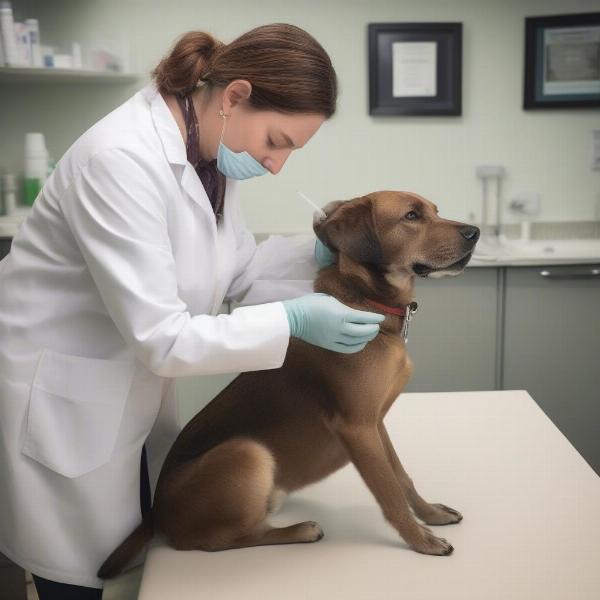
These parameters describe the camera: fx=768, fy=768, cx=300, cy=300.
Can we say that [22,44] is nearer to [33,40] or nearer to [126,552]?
[33,40]

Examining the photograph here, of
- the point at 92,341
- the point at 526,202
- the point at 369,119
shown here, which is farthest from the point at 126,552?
the point at 526,202

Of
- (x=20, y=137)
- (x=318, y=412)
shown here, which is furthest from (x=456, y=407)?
(x=20, y=137)

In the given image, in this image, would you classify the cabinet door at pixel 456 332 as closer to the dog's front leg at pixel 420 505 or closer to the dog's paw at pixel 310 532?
the dog's front leg at pixel 420 505

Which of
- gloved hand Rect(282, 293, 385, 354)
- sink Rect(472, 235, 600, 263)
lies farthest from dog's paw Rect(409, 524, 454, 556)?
sink Rect(472, 235, 600, 263)

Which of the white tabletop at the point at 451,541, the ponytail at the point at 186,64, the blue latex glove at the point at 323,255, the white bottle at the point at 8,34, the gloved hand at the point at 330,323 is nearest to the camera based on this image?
the white tabletop at the point at 451,541

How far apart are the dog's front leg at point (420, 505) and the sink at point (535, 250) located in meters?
1.61

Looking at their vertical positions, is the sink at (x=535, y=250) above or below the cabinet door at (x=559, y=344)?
above

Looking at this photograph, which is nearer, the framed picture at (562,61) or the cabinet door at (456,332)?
the cabinet door at (456,332)

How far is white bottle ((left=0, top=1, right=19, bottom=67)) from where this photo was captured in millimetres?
2836

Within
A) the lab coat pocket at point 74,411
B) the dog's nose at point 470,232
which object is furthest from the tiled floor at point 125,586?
the dog's nose at point 470,232

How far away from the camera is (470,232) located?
49.9 inches

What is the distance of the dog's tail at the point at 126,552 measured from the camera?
1219mm

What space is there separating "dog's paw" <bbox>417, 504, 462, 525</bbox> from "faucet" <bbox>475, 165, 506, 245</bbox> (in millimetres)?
2235

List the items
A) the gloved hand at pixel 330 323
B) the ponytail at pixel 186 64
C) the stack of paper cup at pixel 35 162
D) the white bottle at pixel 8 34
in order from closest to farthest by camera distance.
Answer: the gloved hand at pixel 330 323 → the ponytail at pixel 186 64 → the white bottle at pixel 8 34 → the stack of paper cup at pixel 35 162
